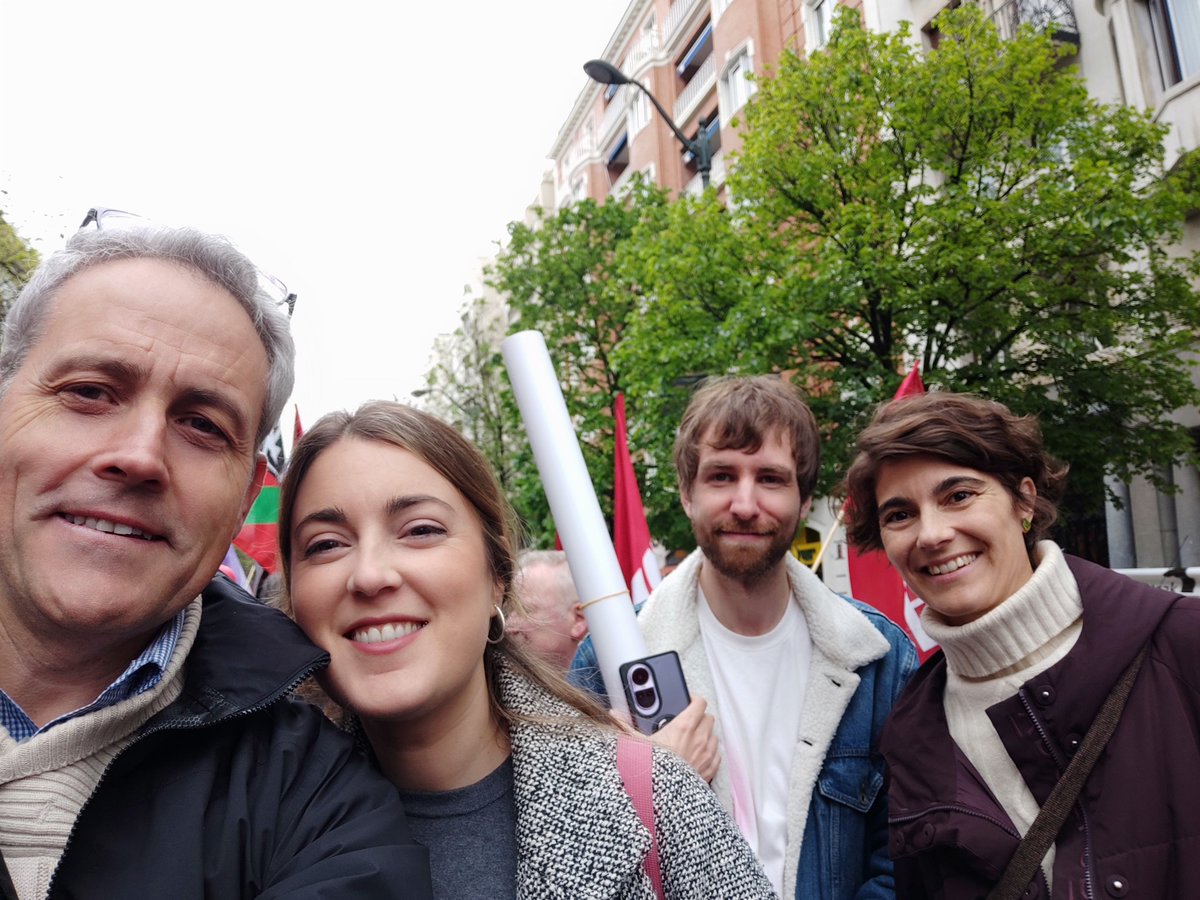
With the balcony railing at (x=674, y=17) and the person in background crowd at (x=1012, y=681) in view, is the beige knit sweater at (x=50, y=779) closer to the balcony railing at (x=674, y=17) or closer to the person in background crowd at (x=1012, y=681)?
the person in background crowd at (x=1012, y=681)

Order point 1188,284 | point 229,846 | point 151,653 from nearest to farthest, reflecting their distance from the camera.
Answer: point 229,846
point 151,653
point 1188,284

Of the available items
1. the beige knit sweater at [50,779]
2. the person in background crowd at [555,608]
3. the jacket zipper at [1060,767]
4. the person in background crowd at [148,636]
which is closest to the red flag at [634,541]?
the person in background crowd at [555,608]

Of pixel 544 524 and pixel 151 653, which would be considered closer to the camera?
pixel 151 653

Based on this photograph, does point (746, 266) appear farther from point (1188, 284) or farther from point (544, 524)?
point (544, 524)

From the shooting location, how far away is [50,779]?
1.25 meters

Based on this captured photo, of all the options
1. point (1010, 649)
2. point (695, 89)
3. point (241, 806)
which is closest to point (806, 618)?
point (1010, 649)

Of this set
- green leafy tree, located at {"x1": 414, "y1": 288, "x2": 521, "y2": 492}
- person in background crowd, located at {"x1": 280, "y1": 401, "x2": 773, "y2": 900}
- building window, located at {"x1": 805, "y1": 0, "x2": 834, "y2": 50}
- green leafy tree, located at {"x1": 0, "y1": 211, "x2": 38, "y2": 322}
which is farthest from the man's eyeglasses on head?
green leafy tree, located at {"x1": 414, "y1": 288, "x2": 521, "y2": 492}

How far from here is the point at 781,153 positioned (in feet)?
37.8

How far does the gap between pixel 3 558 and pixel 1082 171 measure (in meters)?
10.5

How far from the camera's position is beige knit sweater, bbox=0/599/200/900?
120 centimetres

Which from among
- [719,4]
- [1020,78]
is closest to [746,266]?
[1020,78]

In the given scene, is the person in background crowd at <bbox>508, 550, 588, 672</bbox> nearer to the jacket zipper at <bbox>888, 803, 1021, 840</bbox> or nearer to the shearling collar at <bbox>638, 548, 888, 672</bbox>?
the shearling collar at <bbox>638, 548, 888, 672</bbox>

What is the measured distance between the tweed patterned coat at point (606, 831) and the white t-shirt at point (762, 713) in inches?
31.5

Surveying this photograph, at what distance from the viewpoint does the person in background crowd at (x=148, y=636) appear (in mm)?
1251
